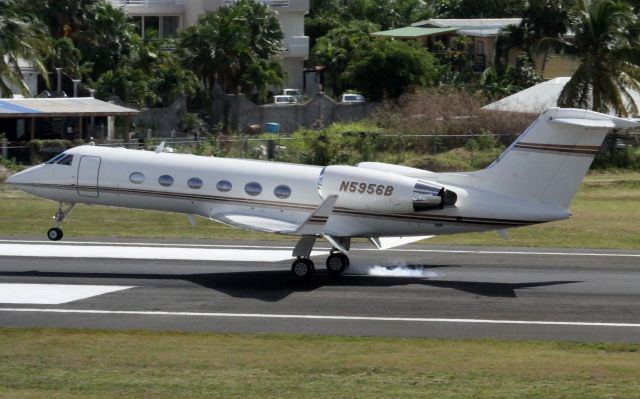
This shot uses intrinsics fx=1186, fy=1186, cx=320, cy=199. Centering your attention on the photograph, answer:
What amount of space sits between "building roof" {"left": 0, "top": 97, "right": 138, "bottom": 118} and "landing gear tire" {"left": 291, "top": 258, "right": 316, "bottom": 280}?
1150 inches

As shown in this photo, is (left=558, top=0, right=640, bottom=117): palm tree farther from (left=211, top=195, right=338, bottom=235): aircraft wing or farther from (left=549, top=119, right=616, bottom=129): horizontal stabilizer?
(left=211, top=195, right=338, bottom=235): aircraft wing

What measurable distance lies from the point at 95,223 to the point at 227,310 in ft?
50.5

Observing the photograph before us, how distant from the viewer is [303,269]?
26.4 meters

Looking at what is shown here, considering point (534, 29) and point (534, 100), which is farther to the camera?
point (534, 29)

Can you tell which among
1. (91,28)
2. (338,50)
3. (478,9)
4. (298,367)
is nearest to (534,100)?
(338,50)

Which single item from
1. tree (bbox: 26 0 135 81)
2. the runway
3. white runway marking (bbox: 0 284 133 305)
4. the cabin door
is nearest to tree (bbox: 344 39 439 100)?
tree (bbox: 26 0 135 81)

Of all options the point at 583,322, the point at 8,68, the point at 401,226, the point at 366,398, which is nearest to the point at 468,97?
the point at 8,68

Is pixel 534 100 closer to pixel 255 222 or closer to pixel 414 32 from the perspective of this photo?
pixel 414 32

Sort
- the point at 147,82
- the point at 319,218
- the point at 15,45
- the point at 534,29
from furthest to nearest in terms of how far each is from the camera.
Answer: the point at 534,29 → the point at 147,82 → the point at 15,45 → the point at 319,218

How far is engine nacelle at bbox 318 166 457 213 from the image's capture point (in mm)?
26281

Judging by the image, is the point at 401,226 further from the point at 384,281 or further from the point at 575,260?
the point at 575,260

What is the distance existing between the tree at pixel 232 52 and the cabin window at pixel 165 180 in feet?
146

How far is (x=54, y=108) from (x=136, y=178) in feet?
91.9

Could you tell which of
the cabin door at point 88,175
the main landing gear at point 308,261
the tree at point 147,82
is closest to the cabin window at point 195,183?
the cabin door at point 88,175
